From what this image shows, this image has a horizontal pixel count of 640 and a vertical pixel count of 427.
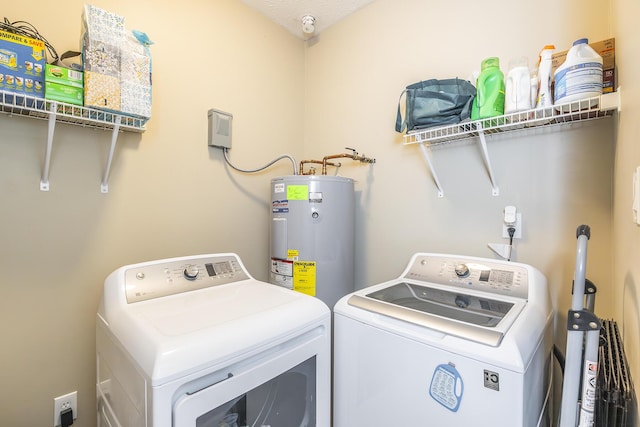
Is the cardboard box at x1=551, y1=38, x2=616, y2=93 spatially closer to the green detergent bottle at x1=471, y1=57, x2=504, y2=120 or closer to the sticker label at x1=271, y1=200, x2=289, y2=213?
the green detergent bottle at x1=471, y1=57, x2=504, y2=120

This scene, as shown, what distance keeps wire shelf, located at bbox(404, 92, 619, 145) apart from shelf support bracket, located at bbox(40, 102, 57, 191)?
1578mm

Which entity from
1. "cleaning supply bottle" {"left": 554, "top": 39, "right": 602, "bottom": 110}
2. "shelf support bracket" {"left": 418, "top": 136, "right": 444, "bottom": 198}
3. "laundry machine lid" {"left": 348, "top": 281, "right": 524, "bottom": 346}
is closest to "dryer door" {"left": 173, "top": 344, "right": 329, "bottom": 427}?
"laundry machine lid" {"left": 348, "top": 281, "right": 524, "bottom": 346}

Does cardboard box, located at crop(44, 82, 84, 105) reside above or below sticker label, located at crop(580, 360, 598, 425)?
above

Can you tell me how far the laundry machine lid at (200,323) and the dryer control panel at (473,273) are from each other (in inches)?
24.3

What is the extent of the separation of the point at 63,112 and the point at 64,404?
1.30 m

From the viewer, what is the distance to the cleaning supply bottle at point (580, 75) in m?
1.07

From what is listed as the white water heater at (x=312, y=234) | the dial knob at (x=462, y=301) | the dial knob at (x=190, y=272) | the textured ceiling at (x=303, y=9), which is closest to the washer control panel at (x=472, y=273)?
the dial knob at (x=462, y=301)

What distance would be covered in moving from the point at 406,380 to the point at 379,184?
1.25 metres

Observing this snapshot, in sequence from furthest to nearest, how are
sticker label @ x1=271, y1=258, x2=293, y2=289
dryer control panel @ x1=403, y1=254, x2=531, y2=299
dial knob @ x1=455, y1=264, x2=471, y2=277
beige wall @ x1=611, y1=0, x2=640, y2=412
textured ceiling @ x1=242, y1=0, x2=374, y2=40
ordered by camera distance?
textured ceiling @ x1=242, y1=0, x2=374, y2=40 < sticker label @ x1=271, y1=258, x2=293, y2=289 < dial knob @ x1=455, y1=264, x2=471, y2=277 < dryer control panel @ x1=403, y1=254, x2=531, y2=299 < beige wall @ x1=611, y1=0, x2=640, y2=412

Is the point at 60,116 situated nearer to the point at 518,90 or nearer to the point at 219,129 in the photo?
the point at 219,129

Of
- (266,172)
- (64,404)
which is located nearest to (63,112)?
(266,172)

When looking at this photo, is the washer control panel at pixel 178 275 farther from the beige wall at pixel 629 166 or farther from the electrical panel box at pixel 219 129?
the beige wall at pixel 629 166

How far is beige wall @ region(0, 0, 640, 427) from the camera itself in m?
1.25

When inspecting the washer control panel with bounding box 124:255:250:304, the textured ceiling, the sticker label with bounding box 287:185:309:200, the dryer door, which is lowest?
the dryer door
